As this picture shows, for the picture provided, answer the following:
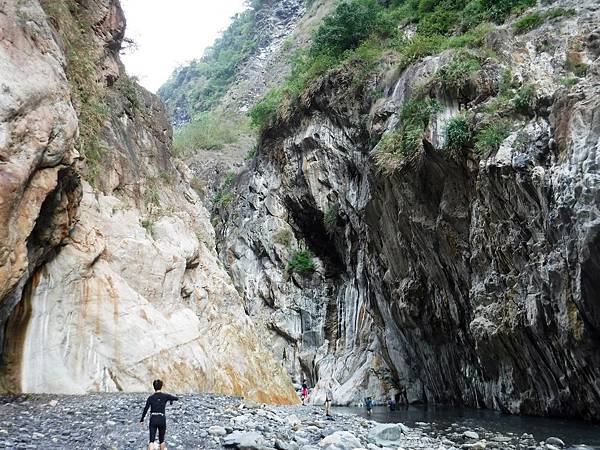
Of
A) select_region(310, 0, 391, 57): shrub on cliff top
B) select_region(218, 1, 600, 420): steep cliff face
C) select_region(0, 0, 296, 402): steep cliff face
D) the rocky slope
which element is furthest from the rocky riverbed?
the rocky slope

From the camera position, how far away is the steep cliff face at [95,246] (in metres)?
10.8

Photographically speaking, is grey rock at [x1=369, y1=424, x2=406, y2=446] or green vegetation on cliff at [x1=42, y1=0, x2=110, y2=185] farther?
green vegetation on cliff at [x1=42, y1=0, x2=110, y2=185]

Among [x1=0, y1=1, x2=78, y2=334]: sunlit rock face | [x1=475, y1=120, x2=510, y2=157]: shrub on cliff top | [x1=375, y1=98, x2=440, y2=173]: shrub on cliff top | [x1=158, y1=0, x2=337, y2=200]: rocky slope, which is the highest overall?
[x1=158, y1=0, x2=337, y2=200]: rocky slope

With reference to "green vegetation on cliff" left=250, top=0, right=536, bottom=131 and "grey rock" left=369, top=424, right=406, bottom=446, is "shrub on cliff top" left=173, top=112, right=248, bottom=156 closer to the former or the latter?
"green vegetation on cliff" left=250, top=0, right=536, bottom=131

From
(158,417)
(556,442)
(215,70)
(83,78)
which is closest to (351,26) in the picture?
(83,78)

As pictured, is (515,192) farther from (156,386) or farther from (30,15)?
(30,15)

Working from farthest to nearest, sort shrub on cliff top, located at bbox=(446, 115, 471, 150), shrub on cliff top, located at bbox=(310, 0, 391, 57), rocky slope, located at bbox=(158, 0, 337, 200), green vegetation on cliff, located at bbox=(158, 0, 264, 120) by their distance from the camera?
1. green vegetation on cliff, located at bbox=(158, 0, 264, 120)
2. rocky slope, located at bbox=(158, 0, 337, 200)
3. shrub on cliff top, located at bbox=(310, 0, 391, 57)
4. shrub on cliff top, located at bbox=(446, 115, 471, 150)

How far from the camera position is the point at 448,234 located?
19.5 meters

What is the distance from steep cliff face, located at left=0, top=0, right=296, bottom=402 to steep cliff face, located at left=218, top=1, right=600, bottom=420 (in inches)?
316

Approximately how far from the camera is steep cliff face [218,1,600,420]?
13.0 m

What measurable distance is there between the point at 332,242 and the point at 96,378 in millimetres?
26067

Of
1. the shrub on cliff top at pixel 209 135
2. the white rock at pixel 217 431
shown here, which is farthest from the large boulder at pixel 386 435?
the shrub on cliff top at pixel 209 135

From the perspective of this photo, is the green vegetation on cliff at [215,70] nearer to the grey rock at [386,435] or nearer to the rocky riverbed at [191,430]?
the rocky riverbed at [191,430]

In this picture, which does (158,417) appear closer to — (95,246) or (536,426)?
(95,246)
